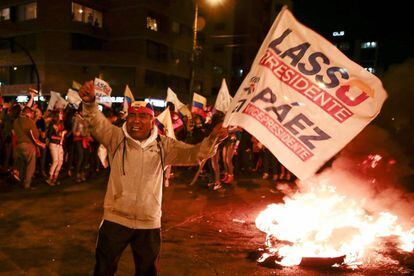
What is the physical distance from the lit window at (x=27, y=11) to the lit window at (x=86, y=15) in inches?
155

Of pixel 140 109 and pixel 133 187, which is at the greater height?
pixel 140 109

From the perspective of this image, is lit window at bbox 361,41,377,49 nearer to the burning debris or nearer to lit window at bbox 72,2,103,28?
lit window at bbox 72,2,103,28

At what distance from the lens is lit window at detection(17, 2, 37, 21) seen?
41906mm

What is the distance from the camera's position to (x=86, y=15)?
43406 millimetres

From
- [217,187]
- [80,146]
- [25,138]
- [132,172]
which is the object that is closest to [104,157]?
[132,172]

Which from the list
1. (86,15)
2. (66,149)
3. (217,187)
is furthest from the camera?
(86,15)

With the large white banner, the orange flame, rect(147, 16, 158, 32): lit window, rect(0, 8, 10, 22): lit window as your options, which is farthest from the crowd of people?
rect(0, 8, 10, 22): lit window

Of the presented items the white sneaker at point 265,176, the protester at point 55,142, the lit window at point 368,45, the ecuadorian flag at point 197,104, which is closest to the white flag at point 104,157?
the protester at point 55,142

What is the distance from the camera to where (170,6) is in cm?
4519

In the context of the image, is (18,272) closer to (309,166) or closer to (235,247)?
(235,247)

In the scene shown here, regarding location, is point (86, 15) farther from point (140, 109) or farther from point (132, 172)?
point (132, 172)

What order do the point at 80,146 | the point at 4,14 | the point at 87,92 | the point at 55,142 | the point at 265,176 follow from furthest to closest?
the point at 4,14
the point at 265,176
the point at 80,146
the point at 55,142
the point at 87,92

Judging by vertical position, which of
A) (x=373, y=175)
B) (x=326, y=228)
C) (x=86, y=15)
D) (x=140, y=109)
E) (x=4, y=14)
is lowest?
(x=326, y=228)

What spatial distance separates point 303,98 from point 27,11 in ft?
148
